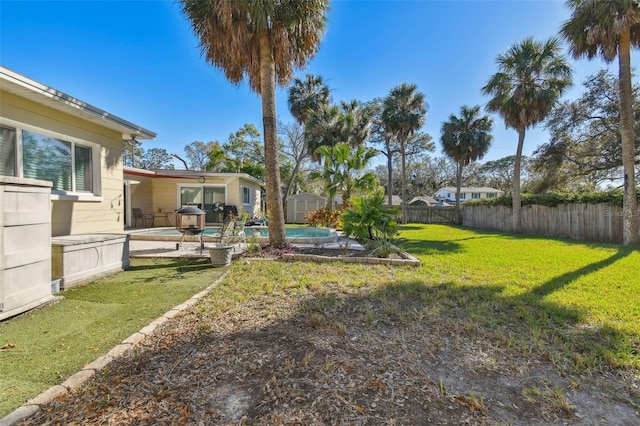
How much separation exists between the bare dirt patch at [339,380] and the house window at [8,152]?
4.18m

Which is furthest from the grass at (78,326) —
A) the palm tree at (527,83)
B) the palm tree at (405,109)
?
the palm tree at (405,109)

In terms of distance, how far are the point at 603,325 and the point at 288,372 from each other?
374cm

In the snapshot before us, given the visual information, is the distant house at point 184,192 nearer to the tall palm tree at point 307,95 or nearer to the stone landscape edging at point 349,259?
the tall palm tree at point 307,95

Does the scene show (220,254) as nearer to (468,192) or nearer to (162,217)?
(162,217)

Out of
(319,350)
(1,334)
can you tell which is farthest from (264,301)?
(1,334)

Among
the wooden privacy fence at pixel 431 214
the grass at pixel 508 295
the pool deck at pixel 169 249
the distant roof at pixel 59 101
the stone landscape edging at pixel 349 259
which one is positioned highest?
the distant roof at pixel 59 101

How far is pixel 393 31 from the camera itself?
1030cm

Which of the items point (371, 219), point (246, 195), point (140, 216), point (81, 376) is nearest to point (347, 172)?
point (371, 219)

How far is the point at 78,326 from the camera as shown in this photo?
3117 mm

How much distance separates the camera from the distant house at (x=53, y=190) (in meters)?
3.34

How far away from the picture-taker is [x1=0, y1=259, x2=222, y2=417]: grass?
222 centimetres

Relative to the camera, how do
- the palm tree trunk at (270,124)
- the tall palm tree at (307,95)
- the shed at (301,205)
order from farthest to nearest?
the shed at (301,205), the tall palm tree at (307,95), the palm tree trunk at (270,124)

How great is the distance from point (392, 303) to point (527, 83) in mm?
16412

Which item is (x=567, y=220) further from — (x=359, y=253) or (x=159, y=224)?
(x=159, y=224)
